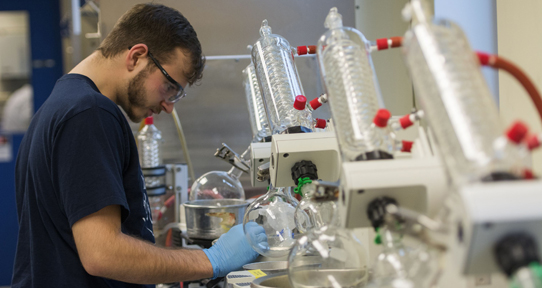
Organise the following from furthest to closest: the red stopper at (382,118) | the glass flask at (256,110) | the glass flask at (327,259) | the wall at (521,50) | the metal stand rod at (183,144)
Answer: the metal stand rod at (183,144) → the glass flask at (256,110) → the wall at (521,50) → the glass flask at (327,259) → the red stopper at (382,118)

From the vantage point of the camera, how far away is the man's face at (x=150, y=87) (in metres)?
1.55

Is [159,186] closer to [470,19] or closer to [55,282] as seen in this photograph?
[55,282]

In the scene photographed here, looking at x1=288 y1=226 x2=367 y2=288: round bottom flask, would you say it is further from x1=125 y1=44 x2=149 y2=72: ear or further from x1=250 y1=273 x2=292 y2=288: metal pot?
x1=125 y1=44 x2=149 y2=72: ear

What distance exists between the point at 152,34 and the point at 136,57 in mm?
96

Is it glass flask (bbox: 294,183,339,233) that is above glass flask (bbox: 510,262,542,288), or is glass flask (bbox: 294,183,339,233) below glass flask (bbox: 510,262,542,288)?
below

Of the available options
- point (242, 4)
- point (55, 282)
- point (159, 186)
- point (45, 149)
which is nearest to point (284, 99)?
point (45, 149)

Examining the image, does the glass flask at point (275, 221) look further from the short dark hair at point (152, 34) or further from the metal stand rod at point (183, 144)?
the metal stand rod at point (183, 144)

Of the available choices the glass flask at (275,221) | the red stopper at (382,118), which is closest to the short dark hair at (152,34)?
the glass flask at (275,221)

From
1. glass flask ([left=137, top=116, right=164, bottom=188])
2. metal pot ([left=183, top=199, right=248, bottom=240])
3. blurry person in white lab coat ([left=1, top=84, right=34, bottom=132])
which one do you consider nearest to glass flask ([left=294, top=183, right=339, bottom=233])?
metal pot ([left=183, top=199, right=248, bottom=240])

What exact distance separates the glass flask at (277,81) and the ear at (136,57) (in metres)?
0.38

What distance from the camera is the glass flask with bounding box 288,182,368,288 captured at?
2.84 ft

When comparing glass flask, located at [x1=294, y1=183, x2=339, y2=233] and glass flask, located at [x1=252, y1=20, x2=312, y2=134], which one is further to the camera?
glass flask, located at [x1=252, y1=20, x2=312, y2=134]

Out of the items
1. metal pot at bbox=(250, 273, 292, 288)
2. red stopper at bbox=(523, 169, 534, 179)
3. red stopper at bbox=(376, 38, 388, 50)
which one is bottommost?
metal pot at bbox=(250, 273, 292, 288)

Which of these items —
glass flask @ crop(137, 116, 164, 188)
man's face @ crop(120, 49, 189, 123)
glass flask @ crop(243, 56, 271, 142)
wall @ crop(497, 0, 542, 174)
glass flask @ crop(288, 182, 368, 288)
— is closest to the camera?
glass flask @ crop(288, 182, 368, 288)
